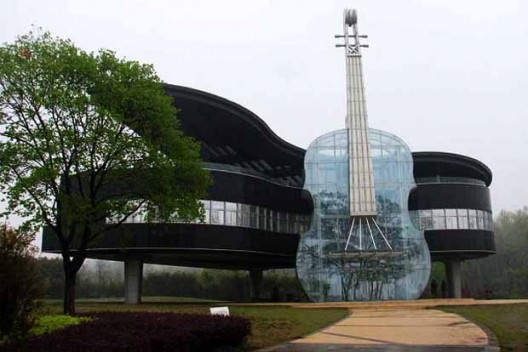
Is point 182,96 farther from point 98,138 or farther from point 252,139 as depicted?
point 98,138

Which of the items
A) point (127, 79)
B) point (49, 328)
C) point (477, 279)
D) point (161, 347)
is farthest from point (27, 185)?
point (477, 279)

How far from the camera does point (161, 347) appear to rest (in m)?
9.16

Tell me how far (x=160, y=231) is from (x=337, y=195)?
11.6 metres

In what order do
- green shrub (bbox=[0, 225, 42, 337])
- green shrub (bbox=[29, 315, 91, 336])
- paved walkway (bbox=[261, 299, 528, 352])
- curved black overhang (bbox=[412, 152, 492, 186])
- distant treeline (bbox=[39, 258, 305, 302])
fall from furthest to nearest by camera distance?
distant treeline (bbox=[39, 258, 305, 302]), curved black overhang (bbox=[412, 152, 492, 186]), paved walkway (bbox=[261, 299, 528, 352]), green shrub (bbox=[29, 315, 91, 336]), green shrub (bbox=[0, 225, 42, 337])

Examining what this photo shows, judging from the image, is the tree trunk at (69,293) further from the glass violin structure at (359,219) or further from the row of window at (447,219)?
the row of window at (447,219)

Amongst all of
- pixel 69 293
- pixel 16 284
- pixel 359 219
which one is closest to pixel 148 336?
pixel 16 284

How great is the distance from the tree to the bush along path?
32.0 ft

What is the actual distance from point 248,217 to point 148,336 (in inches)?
1097

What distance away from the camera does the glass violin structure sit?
1395 inches

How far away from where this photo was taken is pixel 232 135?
4200 cm

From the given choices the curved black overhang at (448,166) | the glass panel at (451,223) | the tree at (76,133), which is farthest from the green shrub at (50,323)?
the curved black overhang at (448,166)

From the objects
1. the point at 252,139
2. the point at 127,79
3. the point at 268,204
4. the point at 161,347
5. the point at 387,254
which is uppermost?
the point at 252,139

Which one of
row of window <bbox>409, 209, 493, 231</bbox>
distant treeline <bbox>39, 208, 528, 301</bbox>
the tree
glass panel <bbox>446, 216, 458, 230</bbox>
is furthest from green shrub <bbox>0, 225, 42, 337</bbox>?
distant treeline <bbox>39, 208, 528, 301</bbox>

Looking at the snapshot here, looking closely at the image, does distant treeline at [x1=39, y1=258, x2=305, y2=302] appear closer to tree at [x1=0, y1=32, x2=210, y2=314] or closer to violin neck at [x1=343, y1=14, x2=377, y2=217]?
violin neck at [x1=343, y1=14, x2=377, y2=217]
